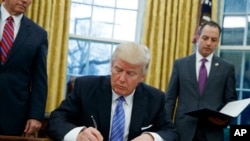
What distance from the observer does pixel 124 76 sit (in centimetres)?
221

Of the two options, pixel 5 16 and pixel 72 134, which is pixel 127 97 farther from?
pixel 5 16

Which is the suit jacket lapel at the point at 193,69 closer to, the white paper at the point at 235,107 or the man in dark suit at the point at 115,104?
the white paper at the point at 235,107

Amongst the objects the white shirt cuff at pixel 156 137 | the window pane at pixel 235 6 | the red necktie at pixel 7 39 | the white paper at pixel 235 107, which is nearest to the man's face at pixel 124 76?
the white shirt cuff at pixel 156 137

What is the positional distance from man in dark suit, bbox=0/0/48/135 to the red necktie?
1 centimetres

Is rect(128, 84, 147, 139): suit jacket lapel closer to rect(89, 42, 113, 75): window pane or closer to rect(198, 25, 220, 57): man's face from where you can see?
rect(198, 25, 220, 57): man's face

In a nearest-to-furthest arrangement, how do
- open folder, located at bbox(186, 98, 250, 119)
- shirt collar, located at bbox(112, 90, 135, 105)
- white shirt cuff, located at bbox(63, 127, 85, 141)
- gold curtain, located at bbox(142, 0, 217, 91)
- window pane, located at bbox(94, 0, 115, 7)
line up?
white shirt cuff, located at bbox(63, 127, 85, 141)
shirt collar, located at bbox(112, 90, 135, 105)
open folder, located at bbox(186, 98, 250, 119)
gold curtain, located at bbox(142, 0, 217, 91)
window pane, located at bbox(94, 0, 115, 7)

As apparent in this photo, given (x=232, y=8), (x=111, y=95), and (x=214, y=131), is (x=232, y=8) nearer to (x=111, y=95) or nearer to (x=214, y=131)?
(x=214, y=131)

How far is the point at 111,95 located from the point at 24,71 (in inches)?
35.2

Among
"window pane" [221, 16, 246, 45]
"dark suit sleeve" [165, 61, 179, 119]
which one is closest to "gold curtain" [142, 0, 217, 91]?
"window pane" [221, 16, 246, 45]

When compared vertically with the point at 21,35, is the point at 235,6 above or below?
above

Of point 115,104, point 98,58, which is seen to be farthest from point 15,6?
point 98,58

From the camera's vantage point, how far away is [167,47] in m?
5.38

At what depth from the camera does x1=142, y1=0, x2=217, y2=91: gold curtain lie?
5.36 meters

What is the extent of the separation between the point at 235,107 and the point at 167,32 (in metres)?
2.21
